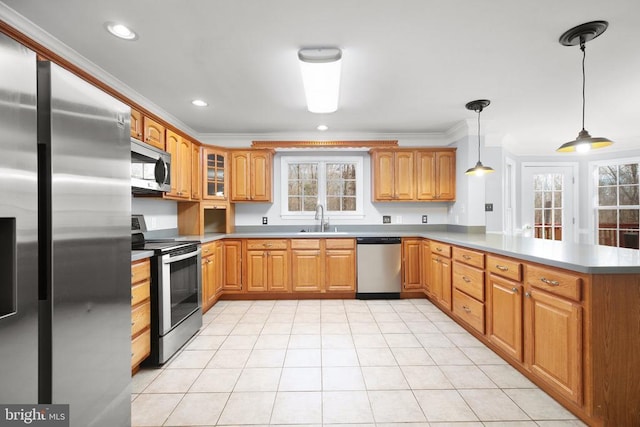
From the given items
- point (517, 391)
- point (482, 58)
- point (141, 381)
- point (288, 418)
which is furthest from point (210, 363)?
point (482, 58)

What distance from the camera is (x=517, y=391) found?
201cm

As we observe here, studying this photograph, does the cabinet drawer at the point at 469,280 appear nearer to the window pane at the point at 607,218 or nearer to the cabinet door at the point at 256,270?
the cabinet door at the point at 256,270

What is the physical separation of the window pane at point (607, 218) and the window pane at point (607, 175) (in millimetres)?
503

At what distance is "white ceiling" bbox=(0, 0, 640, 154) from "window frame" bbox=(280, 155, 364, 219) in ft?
2.93

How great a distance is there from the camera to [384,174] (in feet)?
14.7

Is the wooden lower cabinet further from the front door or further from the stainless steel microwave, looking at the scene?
the front door

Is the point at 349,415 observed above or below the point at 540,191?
below

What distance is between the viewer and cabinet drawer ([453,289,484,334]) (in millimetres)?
2691

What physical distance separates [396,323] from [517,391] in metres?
1.33

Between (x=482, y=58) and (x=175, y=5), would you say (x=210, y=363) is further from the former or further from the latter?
(x=482, y=58)

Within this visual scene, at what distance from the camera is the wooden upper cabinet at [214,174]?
4172mm

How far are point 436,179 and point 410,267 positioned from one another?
54.0 inches

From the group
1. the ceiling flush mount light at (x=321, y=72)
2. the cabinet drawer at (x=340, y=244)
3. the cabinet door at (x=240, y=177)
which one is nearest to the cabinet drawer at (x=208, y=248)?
the cabinet door at (x=240, y=177)

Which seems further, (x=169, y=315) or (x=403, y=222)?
(x=403, y=222)
